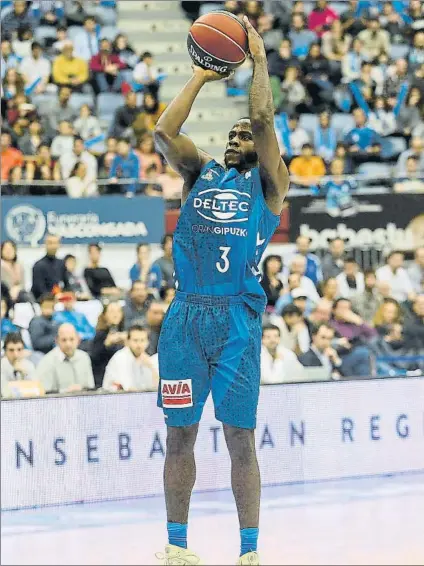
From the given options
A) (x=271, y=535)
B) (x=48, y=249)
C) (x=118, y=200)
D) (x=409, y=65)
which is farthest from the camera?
(x=409, y=65)

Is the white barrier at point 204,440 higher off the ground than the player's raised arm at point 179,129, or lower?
lower

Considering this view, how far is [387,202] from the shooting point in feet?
42.7

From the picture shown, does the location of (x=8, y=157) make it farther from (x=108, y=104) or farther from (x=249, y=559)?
(x=249, y=559)

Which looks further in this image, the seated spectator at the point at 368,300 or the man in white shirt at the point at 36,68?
the man in white shirt at the point at 36,68

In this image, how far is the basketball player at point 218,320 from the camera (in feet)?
17.2

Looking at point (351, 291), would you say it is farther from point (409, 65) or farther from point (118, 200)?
point (409, 65)

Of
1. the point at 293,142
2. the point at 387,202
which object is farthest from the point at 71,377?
the point at 293,142

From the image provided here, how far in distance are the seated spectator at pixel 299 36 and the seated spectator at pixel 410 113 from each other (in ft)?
5.22

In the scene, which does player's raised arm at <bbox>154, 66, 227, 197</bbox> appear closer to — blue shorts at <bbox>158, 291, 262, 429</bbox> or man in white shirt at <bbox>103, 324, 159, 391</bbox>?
blue shorts at <bbox>158, 291, 262, 429</bbox>

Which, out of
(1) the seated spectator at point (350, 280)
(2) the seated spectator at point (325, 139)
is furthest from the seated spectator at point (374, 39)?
(1) the seated spectator at point (350, 280)

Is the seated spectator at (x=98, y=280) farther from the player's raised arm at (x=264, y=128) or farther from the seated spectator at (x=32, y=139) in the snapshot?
the player's raised arm at (x=264, y=128)

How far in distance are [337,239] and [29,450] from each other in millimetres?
5747

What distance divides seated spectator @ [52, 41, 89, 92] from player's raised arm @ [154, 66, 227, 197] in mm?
9685

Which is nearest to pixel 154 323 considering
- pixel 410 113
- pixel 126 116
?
pixel 126 116
